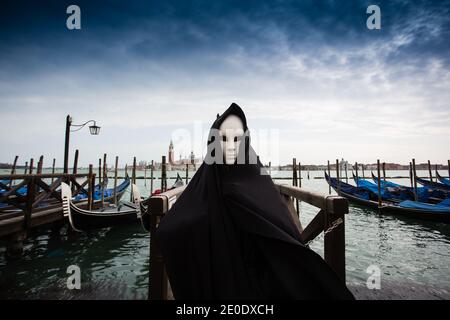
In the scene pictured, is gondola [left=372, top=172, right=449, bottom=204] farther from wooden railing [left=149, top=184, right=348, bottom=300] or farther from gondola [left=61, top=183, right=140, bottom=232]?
wooden railing [left=149, top=184, right=348, bottom=300]

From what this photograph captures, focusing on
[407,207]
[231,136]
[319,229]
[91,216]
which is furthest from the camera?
[407,207]

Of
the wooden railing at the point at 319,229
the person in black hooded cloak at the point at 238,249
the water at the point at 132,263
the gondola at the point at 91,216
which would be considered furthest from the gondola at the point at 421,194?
the person in black hooded cloak at the point at 238,249

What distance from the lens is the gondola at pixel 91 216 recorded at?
7655 mm

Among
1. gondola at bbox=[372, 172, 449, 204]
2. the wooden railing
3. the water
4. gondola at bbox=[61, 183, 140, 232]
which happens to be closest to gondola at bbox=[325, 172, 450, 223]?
the water

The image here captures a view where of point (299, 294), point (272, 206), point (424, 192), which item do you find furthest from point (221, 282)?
point (424, 192)

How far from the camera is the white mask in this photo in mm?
1641

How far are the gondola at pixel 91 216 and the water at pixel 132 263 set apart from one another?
0.55 metres

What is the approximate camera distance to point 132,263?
6598mm

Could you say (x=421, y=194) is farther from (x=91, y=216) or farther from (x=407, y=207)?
(x=91, y=216)

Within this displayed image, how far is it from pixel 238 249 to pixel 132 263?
638 centimetres

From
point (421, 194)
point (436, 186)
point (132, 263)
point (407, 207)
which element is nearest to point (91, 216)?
point (132, 263)

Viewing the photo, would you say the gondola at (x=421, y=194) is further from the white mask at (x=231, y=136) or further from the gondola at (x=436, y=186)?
the white mask at (x=231, y=136)

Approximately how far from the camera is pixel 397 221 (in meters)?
12.6
